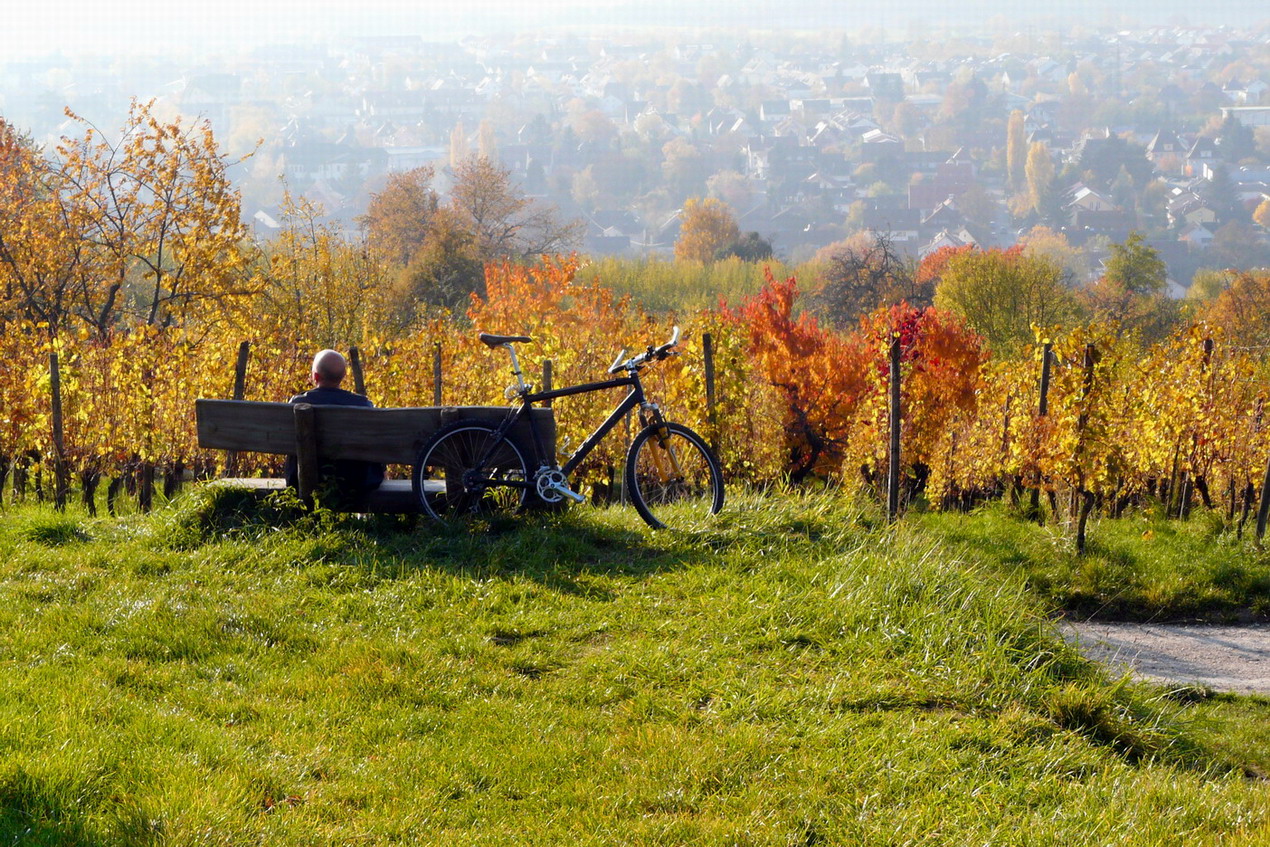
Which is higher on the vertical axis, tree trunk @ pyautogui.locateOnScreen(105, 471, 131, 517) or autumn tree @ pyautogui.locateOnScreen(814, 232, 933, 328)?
autumn tree @ pyautogui.locateOnScreen(814, 232, 933, 328)

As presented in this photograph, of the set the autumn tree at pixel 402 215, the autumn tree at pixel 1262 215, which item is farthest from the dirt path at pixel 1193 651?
the autumn tree at pixel 1262 215

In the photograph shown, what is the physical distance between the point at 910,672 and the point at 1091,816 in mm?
1218

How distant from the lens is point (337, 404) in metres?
7.43

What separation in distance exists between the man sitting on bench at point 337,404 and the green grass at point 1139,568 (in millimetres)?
4568

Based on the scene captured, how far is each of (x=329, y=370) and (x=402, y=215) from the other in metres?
68.7

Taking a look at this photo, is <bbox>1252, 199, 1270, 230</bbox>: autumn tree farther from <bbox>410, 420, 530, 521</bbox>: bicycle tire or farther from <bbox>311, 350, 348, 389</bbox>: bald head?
<bbox>311, 350, 348, 389</bbox>: bald head

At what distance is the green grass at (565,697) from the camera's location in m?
3.91

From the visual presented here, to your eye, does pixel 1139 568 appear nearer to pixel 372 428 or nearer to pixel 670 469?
pixel 670 469

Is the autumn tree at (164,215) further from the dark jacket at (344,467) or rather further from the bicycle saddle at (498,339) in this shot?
the bicycle saddle at (498,339)

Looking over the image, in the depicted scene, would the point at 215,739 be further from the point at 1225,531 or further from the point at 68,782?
the point at 1225,531

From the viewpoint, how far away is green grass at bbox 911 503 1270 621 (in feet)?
31.4

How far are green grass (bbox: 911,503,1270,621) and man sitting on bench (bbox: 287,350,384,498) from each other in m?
4.57

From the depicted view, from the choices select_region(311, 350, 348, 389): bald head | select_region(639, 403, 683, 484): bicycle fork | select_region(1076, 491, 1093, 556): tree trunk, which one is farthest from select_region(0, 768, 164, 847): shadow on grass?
select_region(1076, 491, 1093, 556): tree trunk

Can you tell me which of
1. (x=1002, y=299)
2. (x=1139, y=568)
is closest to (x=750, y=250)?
(x=1002, y=299)
